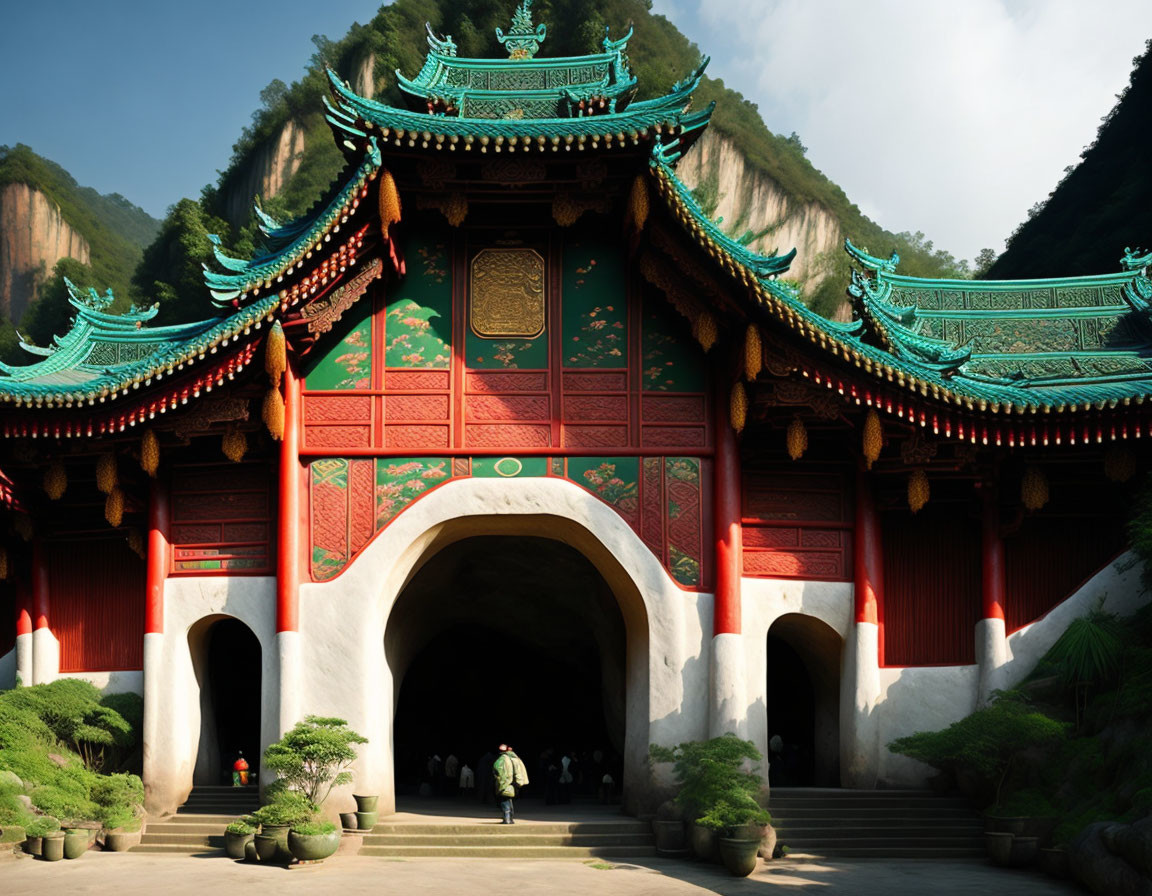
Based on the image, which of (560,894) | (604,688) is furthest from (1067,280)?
(560,894)

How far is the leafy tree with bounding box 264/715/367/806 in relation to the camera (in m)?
13.9

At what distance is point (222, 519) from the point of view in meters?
16.0

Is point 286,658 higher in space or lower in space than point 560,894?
higher

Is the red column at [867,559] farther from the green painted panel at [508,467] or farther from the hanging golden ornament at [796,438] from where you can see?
the green painted panel at [508,467]

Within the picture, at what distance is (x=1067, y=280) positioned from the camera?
1927 cm

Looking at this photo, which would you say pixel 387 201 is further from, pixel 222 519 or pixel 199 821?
pixel 199 821

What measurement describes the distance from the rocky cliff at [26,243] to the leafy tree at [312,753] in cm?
5866

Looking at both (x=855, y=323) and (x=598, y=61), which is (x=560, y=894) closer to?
(x=855, y=323)

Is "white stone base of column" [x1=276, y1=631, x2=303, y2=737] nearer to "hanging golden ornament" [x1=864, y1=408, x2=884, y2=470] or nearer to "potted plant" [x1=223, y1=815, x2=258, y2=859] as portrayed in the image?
"potted plant" [x1=223, y1=815, x2=258, y2=859]

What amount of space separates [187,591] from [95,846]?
3.17 meters

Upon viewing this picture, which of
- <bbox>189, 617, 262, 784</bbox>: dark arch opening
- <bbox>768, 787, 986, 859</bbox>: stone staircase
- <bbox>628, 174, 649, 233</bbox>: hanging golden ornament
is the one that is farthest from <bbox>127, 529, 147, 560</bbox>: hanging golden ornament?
<bbox>768, 787, 986, 859</bbox>: stone staircase

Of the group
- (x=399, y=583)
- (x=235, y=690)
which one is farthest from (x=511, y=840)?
(x=235, y=690)

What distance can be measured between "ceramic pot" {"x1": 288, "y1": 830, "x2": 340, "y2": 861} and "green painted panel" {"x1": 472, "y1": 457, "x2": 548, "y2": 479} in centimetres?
476

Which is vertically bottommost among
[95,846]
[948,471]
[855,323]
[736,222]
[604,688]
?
[95,846]
